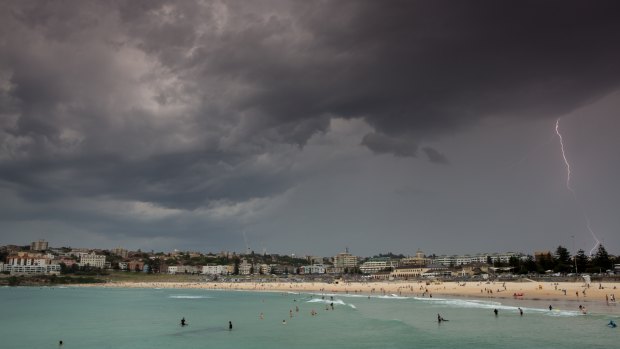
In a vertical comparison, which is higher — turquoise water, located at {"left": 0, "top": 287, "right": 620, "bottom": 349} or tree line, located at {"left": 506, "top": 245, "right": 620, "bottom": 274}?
tree line, located at {"left": 506, "top": 245, "right": 620, "bottom": 274}

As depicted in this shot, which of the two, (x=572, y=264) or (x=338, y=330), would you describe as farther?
(x=572, y=264)

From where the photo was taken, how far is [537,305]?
6125 centimetres

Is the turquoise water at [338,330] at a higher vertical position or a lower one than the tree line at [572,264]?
lower

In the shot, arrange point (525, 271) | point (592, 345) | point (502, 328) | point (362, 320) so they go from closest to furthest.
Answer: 1. point (592, 345)
2. point (502, 328)
3. point (362, 320)
4. point (525, 271)

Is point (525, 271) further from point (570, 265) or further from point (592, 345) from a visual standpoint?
point (592, 345)

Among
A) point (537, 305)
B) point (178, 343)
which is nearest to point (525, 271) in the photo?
point (537, 305)

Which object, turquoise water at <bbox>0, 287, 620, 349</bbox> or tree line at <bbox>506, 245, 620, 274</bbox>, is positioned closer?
turquoise water at <bbox>0, 287, 620, 349</bbox>

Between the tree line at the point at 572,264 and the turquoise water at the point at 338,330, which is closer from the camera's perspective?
the turquoise water at the point at 338,330

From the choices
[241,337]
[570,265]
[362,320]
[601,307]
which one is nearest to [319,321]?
[362,320]

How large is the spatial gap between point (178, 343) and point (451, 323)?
27.8 meters

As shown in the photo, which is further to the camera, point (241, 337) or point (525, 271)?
point (525, 271)

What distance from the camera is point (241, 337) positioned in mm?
44188

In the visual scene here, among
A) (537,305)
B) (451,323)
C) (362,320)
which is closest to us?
(451,323)

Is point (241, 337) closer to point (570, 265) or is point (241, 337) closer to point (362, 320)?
point (362, 320)
